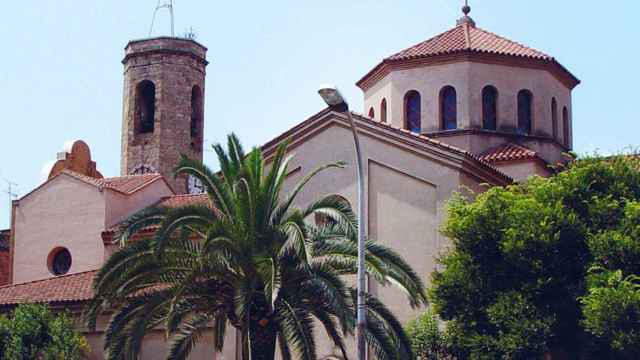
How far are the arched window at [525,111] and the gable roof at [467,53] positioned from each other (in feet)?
2.99

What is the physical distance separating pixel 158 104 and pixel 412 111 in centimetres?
2037

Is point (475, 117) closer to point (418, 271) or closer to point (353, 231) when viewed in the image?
point (418, 271)

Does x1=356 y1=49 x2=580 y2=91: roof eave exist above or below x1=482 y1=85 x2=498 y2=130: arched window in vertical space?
above

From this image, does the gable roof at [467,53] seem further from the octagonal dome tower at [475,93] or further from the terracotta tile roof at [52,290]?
the terracotta tile roof at [52,290]

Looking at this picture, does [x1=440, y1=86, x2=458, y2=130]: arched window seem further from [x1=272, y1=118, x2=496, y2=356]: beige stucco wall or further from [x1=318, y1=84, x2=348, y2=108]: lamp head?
[x1=318, y1=84, x2=348, y2=108]: lamp head

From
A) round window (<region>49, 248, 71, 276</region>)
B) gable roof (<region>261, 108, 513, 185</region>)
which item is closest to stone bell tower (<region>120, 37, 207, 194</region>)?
round window (<region>49, 248, 71, 276</region>)

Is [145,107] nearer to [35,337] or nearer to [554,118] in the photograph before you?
[554,118]

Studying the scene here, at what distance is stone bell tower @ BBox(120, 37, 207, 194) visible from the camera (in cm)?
5250

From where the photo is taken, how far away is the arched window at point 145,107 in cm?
5322

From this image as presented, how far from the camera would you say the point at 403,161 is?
1168 inches

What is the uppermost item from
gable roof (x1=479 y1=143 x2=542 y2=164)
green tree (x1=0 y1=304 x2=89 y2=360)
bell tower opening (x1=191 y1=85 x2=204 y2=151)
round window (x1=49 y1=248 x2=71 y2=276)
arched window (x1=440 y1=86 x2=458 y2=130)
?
bell tower opening (x1=191 y1=85 x2=204 y2=151)

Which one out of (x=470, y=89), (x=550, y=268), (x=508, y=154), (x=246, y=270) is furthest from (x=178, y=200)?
(x=550, y=268)

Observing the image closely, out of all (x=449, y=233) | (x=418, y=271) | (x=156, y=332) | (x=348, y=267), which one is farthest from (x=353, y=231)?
(x=156, y=332)

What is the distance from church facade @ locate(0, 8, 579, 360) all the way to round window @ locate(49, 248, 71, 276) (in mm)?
31
